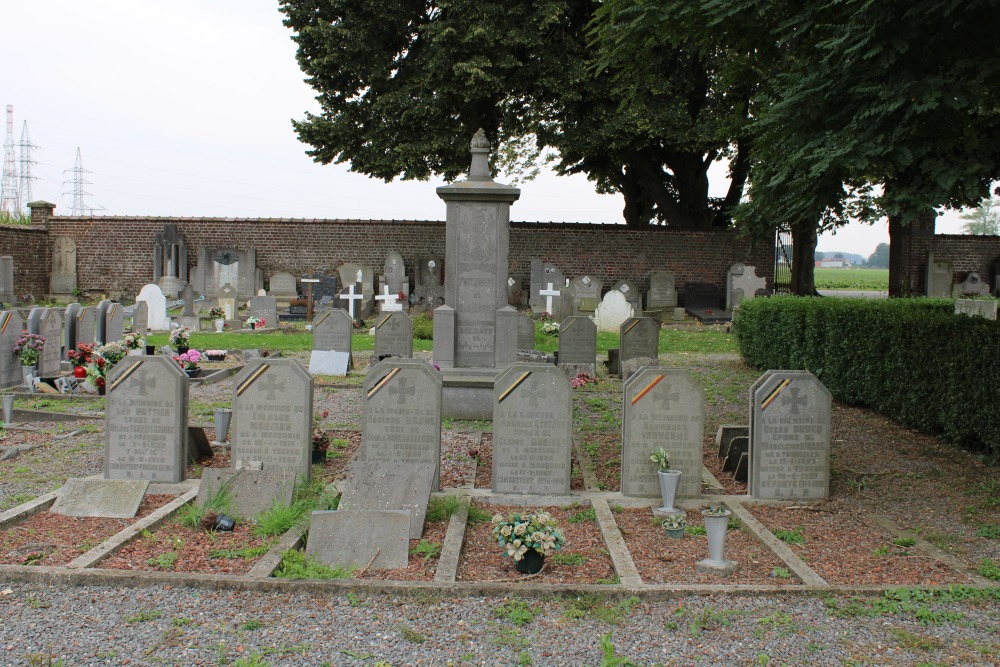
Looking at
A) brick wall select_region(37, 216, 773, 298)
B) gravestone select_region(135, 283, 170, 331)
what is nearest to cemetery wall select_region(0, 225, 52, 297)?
brick wall select_region(37, 216, 773, 298)

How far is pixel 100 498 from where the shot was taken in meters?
6.56

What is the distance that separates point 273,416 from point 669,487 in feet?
11.0

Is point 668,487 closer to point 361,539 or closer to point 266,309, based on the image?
point 361,539

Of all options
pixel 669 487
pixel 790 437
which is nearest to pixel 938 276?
pixel 790 437

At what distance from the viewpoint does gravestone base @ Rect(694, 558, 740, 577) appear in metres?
5.46

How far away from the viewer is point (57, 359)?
43.0 feet

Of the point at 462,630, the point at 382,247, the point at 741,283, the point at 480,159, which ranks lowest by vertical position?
Answer: the point at 462,630

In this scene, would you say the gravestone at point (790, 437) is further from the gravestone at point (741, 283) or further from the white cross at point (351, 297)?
the gravestone at point (741, 283)

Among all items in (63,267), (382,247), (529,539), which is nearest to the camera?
(529,539)

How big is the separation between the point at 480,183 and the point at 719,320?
48.8 ft

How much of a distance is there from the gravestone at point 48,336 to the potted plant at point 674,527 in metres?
10.1

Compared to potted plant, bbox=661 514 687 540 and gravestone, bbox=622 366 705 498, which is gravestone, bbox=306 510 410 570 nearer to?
potted plant, bbox=661 514 687 540

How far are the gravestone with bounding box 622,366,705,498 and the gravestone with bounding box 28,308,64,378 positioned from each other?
951 centimetres

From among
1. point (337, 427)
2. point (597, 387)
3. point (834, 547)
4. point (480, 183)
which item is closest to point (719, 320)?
point (597, 387)
